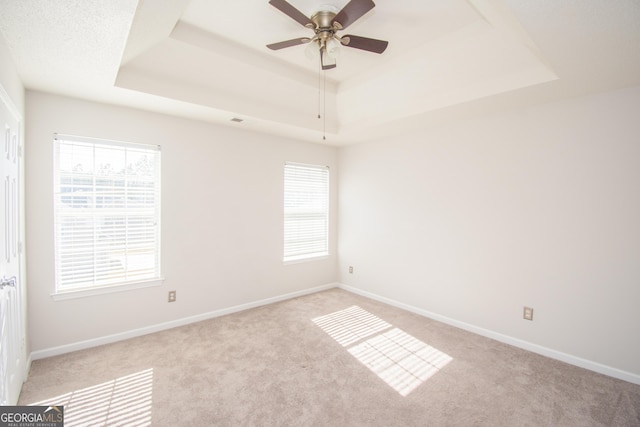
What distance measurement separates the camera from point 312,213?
4.64 m

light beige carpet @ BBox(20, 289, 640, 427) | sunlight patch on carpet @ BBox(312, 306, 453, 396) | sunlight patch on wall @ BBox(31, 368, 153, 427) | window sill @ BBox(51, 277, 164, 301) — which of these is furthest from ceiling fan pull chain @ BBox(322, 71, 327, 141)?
sunlight patch on wall @ BBox(31, 368, 153, 427)

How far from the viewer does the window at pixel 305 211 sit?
4.34 meters

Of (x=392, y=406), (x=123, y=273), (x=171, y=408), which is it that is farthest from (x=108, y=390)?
(x=392, y=406)

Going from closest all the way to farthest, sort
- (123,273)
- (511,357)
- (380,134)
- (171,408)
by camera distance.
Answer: (171,408), (511,357), (123,273), (380,134)

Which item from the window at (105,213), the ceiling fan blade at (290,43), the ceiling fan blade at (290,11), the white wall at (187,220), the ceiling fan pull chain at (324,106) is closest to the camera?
the ceiling fan blade at (290,11)

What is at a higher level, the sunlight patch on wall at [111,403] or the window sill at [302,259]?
the window sill at [302,259]

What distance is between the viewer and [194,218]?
3402mm

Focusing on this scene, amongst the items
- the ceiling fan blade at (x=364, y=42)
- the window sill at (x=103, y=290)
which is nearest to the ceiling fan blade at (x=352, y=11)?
the ceiling fan blade at (x=364, y=42)

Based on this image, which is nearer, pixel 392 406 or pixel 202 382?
pixel 392 406

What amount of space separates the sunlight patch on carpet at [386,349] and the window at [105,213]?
7.07 ft

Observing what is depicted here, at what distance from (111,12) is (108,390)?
2.52m

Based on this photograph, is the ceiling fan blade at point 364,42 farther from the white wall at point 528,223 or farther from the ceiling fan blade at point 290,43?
the white wall at point 528,223

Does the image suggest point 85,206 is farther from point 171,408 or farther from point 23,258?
point 171,408

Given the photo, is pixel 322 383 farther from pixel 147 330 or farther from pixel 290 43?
pixel 290 43
